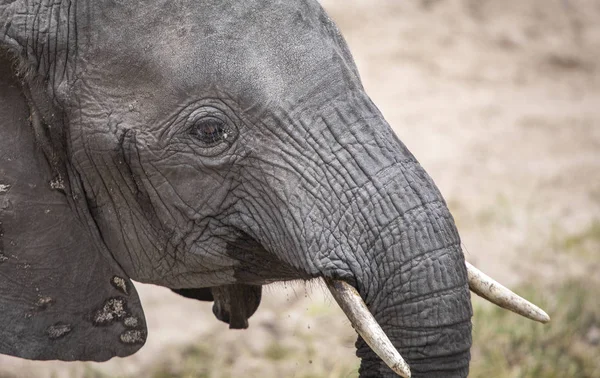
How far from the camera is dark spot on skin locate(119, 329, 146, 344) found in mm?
2969

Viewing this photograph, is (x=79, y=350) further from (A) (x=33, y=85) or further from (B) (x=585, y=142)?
(B) (x=585, y=142)

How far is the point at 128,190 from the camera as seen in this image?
2.81m

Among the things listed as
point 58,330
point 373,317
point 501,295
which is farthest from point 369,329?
point 58,330

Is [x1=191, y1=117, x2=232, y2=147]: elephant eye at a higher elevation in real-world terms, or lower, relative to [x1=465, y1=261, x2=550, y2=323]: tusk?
lower

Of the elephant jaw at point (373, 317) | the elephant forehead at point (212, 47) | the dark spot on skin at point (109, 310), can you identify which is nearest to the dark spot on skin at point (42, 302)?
the dark spot on skin at point (109, 310)

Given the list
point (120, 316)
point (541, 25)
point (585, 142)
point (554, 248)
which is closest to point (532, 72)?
point (541, 25)

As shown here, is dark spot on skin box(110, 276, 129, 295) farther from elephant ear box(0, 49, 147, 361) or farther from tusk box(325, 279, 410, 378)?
tusk box(325, 279, 410, 378)

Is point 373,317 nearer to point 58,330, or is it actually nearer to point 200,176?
point 200,176

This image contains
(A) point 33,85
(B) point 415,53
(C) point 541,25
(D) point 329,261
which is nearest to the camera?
(D) point 329,261

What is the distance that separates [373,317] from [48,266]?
0.95m

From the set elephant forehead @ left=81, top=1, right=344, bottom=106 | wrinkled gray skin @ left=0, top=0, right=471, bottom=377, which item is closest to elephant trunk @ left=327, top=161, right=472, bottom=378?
wrinkled gray skin @ left=0, top=0, right=471, bottom=377

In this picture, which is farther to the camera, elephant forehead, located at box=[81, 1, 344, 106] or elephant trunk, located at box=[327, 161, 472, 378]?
elephant forehead, located at box=[81, 1, 344, 106]

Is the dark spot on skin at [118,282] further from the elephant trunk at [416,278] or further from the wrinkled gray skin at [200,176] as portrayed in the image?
the elephant trunk at [416,278]

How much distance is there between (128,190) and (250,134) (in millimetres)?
385
